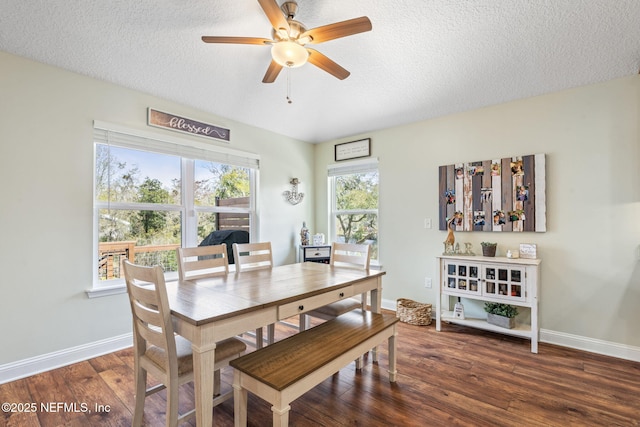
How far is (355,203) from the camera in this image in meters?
4.33

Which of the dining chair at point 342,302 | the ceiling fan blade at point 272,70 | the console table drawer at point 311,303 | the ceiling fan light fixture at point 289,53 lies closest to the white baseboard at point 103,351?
the dining chair at point 342,302

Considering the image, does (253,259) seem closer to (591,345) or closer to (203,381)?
(203,381)

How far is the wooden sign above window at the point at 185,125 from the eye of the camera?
295 centimetres

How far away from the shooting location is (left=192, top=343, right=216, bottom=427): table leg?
1294 mm

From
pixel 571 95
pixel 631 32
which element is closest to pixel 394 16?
pixel 631 32

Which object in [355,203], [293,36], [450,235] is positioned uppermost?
[293,36]

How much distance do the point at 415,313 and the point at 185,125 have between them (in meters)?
3.26

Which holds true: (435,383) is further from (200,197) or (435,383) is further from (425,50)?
(200,197)

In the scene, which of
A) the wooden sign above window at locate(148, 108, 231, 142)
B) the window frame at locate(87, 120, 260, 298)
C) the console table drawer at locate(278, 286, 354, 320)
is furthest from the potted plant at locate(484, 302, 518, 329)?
the wooden sign above window at locate(148, 108, 231, 142)

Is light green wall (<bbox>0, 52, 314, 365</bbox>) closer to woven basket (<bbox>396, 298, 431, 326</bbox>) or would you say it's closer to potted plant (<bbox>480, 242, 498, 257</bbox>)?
woven basket (<bbox>396, 298, 431, 326</bbox>)

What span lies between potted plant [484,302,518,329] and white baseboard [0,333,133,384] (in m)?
3.47

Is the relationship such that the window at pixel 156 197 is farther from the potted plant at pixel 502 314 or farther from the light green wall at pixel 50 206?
the potted plant at pixel 502 314

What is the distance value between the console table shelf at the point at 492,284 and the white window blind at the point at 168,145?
103 inches

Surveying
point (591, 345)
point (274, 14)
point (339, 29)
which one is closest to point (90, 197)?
point (274, 14)
